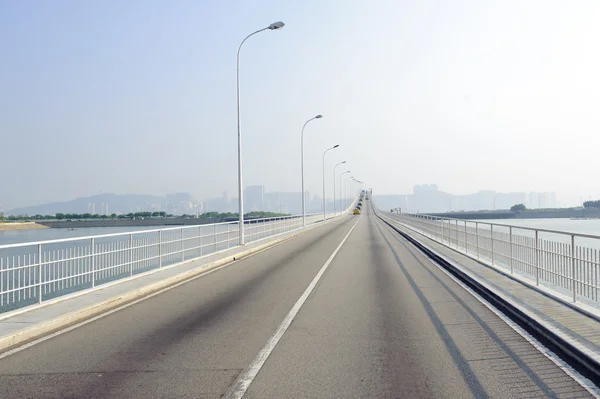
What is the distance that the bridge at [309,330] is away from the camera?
543 centimetres

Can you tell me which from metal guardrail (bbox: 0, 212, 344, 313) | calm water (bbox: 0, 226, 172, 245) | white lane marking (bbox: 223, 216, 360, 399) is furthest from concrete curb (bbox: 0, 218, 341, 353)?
calm water (bbox: 0, 226, 172, 245)

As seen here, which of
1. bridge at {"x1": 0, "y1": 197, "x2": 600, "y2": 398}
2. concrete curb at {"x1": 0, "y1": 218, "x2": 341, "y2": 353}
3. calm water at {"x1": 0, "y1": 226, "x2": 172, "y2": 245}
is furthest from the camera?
calm water at {"x1": 0, "y1": 226, "x2": 172, "y2": 245}

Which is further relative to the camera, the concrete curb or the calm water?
the calm water

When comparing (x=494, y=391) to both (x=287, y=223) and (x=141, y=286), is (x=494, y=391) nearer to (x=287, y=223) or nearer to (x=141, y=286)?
(x=141, y=286)

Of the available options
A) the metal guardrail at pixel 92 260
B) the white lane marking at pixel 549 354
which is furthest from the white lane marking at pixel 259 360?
the metal guardrail at pixel 92 260

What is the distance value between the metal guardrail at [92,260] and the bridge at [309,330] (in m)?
0.08

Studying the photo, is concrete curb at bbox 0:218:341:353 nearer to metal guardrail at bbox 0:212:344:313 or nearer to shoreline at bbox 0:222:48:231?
metal guardrail at bbox 0:212:344:313

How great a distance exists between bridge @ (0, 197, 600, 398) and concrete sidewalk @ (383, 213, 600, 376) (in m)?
0.03

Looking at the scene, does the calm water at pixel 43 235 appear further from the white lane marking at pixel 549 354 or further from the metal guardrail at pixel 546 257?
the white lane marking at pixel 549 354

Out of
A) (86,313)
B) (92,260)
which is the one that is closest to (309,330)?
(86,313)

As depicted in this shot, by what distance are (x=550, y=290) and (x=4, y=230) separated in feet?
354

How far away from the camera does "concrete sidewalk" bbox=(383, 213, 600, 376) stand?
6234 mm

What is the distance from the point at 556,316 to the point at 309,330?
3.93 meters

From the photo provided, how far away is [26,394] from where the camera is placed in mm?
5180
